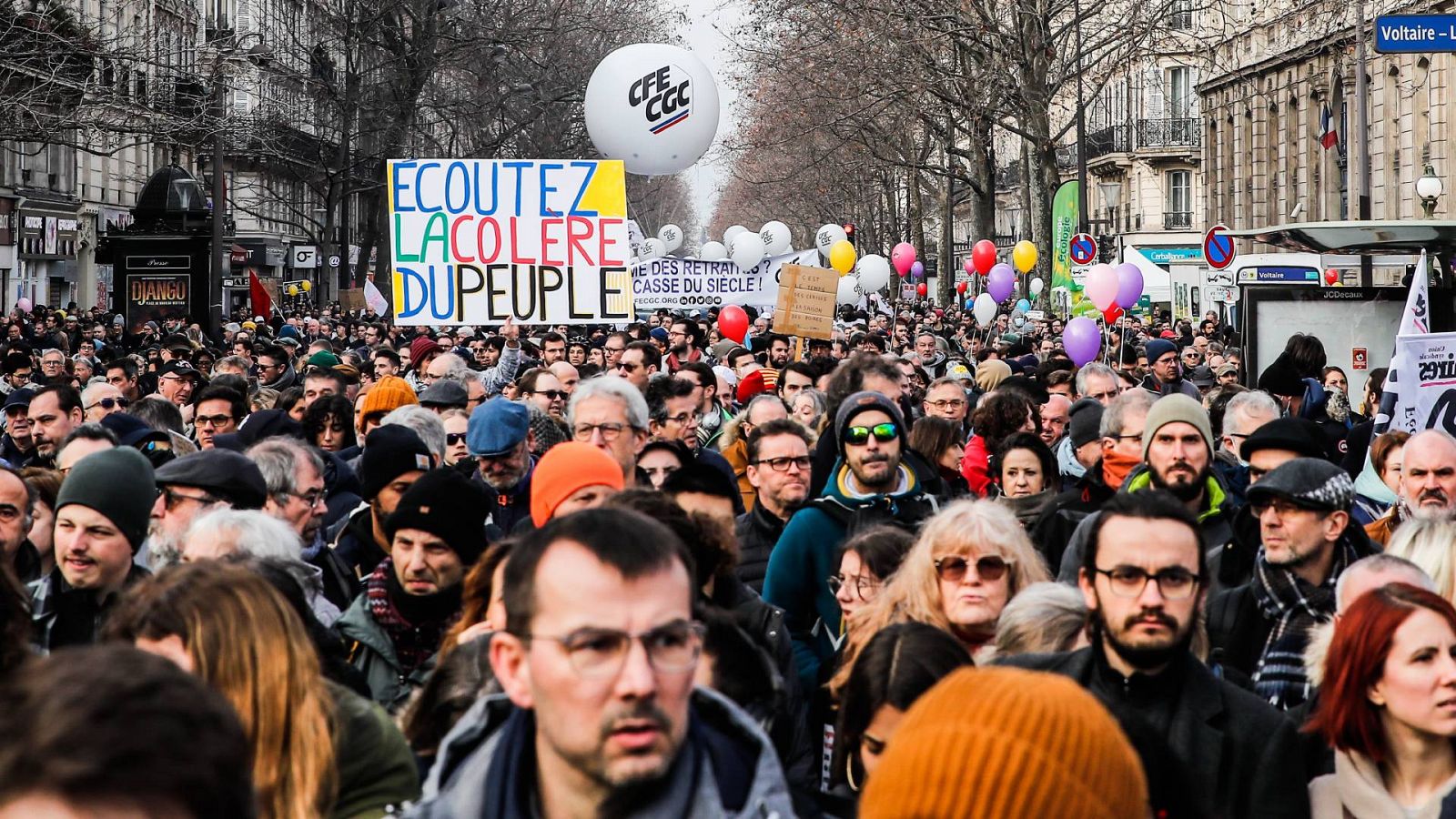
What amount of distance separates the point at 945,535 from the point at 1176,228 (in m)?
64.4

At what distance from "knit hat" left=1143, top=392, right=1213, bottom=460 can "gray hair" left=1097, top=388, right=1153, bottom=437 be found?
26.9 inches

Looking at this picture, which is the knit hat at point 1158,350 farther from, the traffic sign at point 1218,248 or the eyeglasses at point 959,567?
the eyeglasses at point 959,567

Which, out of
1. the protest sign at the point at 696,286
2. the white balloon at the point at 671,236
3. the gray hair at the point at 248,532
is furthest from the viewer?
the white balloon at the point at 671,236

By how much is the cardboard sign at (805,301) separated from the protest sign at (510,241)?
3.63 m

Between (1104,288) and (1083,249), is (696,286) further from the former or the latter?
(1104,288)

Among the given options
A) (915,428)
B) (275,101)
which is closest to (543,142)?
(275,101)

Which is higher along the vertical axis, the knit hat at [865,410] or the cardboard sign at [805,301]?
the cardboard sign at [805,301]

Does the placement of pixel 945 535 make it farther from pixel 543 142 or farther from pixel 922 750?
pixel 543 142

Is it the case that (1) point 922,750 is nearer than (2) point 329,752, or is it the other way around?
(1) point 922,750

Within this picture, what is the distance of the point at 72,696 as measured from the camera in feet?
6.30

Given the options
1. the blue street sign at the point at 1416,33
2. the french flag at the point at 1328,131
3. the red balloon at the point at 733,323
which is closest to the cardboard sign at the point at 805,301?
the red balloon at the point at 733,323

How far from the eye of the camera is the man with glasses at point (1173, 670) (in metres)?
3.91

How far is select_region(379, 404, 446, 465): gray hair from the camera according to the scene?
26.3 ft

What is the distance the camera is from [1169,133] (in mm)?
67312
